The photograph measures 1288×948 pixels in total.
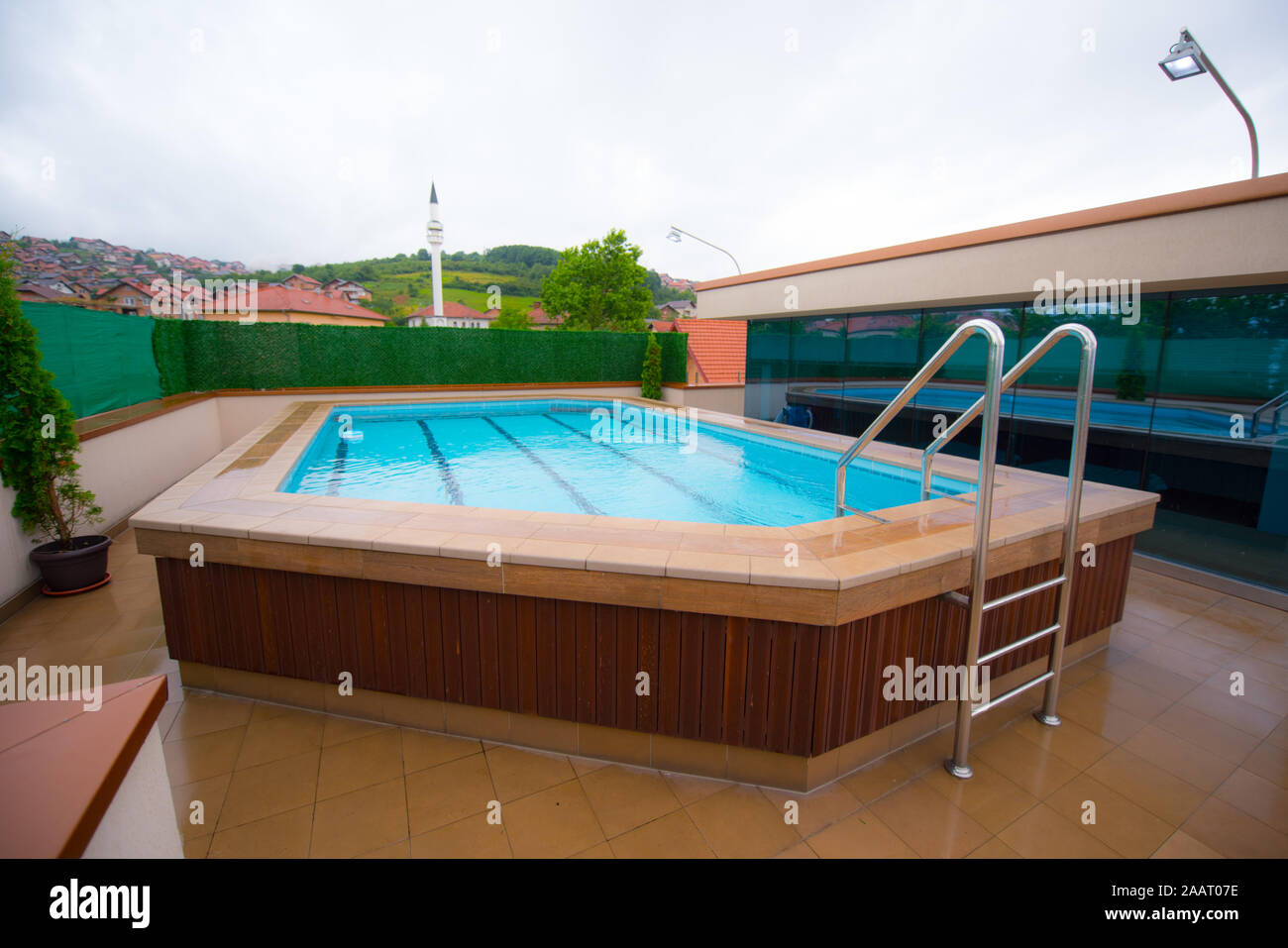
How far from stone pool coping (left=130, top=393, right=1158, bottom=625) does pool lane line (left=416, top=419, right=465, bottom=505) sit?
9.22 ft

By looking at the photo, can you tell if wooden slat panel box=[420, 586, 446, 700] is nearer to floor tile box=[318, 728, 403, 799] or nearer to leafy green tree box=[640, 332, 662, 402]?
floor tile box=[318, 728, 403, 799]

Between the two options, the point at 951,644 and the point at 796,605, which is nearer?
the point at 796,605

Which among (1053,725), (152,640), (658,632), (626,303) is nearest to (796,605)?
(658,632)

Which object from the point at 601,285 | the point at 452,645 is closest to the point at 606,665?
the point at 452,645

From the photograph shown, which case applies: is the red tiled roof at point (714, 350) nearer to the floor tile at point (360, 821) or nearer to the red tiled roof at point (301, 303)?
the floor tile at point (360, 821)

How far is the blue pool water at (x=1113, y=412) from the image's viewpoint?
528cm

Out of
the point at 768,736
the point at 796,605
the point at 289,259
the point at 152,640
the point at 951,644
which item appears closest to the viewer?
the point at 796,605

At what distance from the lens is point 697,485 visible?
7.02m

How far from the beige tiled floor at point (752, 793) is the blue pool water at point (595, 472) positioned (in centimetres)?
213

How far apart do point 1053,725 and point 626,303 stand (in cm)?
3928

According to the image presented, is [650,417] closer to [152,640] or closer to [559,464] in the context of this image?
[559,464]

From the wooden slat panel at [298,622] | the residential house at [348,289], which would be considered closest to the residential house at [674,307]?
the residential house at [348,289]

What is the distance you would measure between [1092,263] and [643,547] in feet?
17.9

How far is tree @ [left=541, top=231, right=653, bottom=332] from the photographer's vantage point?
128ft
